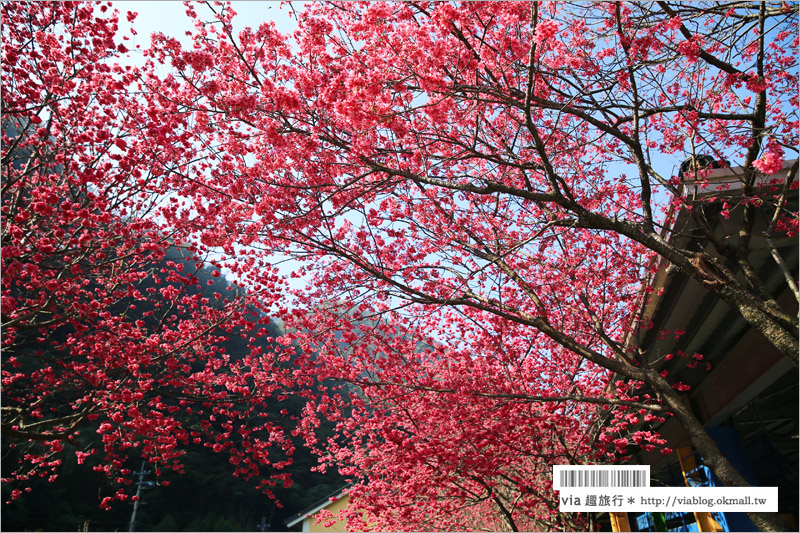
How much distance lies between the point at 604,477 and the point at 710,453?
0.91m

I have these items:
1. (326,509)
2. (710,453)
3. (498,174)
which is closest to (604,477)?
(710,453)

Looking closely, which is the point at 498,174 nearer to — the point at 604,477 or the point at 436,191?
the point at 436,191

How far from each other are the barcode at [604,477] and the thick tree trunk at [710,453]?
1.85 ft

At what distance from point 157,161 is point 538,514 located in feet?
27.7

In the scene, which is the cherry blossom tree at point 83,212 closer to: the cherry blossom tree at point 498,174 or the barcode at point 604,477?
the cherry blossom tree at point 498,174

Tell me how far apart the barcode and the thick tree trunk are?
1.85ft

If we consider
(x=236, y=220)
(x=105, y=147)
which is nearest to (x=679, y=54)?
(x=236, y=220)

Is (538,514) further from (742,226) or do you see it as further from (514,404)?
(742,226)

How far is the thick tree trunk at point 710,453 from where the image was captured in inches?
127

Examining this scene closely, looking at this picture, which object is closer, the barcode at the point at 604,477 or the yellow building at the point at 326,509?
the barcode at the point at 604,477

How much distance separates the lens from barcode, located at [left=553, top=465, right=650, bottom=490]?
160 inches

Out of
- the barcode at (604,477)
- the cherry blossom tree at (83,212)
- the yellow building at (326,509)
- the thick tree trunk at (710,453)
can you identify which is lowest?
the yellow building at (326,509)

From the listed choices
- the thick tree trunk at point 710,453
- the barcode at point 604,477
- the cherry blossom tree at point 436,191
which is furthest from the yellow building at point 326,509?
the thick tree trunk at point 710,453

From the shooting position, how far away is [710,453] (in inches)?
140
